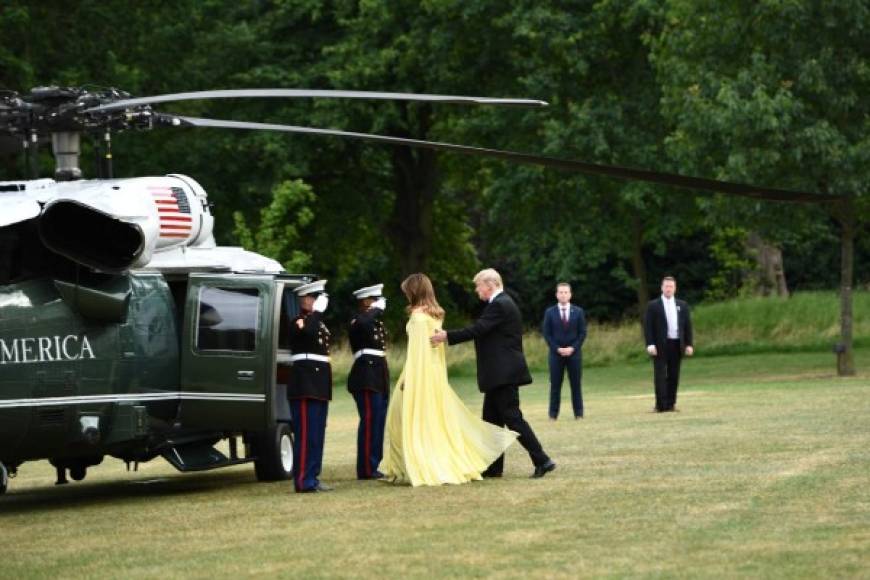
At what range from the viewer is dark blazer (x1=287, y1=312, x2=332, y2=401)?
658 inches

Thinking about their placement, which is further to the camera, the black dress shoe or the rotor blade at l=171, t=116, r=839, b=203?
the black dress shoe

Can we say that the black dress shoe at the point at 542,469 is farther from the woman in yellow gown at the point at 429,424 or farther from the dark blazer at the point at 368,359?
the dark blazer at the point at 368,359

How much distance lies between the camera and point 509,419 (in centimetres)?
1677

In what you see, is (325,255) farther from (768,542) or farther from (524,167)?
(768,542)

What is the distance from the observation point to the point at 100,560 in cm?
1253

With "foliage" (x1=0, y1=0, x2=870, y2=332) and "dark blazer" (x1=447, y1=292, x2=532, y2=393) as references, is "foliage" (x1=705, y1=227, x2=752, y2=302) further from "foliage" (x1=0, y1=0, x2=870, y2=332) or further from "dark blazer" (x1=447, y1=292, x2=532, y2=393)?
"dark blazer" (x1=447, y1=292, x2=532, y2=393)

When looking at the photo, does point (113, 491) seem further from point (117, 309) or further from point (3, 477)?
point (117, 309)

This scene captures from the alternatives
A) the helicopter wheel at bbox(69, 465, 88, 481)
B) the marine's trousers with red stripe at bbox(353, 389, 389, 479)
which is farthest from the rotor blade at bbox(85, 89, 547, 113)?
the helicopter wheel at bbox(69, 465, 88, 481)

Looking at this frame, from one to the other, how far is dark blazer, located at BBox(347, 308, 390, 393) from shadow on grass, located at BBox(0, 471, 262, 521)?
191 cm

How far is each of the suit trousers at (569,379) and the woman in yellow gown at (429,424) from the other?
353 inches

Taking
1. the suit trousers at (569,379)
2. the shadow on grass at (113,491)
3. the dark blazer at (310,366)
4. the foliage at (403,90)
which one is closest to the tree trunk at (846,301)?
the foliage at (403,90)

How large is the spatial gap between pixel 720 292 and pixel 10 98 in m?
47.4

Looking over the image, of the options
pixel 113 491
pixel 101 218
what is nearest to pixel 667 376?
pixel 113 491

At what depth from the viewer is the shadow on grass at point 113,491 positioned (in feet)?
57.3
